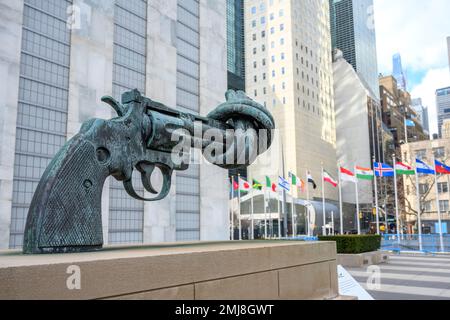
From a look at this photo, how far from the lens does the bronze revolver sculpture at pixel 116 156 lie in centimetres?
625

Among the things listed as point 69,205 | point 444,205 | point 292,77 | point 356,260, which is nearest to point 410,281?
point 356,260

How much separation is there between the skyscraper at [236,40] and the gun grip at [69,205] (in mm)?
77110

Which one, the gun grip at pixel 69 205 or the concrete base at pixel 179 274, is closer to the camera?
the concrete base at pixel 179 274

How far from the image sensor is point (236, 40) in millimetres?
89000

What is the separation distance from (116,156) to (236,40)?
85585mm

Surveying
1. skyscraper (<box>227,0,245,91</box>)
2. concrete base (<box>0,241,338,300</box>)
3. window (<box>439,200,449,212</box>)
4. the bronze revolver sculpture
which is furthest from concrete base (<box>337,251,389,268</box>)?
skyscraper (<box>227,0,245,91</box>)

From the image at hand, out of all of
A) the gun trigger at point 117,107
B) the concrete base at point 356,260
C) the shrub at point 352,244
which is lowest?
the concrete base at point 356,260

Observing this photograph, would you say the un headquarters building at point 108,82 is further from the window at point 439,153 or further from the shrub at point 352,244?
the window at point 439,153

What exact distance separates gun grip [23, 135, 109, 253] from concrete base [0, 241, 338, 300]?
47 cm

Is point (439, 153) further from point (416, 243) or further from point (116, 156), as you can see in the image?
point (116, 156)

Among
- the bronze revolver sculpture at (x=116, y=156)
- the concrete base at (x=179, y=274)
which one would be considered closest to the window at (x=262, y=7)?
the bronze revolver sculpture at (x=116, y=156)

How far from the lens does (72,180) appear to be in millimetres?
6516

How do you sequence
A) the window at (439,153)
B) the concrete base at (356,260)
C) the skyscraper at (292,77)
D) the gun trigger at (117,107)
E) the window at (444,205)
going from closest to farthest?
the gun trigger at (117,107)
the concrete base at (356,260)
the window at (439,153)
the window at (444,205)
the skyscraper at (292,77)
